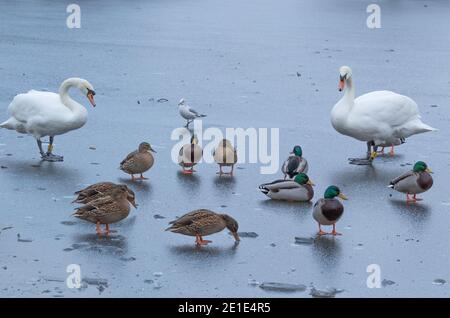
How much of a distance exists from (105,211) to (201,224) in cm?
97

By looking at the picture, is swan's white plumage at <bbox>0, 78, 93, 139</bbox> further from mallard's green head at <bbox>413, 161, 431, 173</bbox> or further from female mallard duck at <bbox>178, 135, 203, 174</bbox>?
mallard's green head at <bbox>413, 161, 431, 173</bbox>

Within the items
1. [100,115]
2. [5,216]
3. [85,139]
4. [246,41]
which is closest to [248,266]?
[5,216]

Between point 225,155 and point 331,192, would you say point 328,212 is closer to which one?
point 331,192

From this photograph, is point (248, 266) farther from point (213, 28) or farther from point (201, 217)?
point (213, 28)

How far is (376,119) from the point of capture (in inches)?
567

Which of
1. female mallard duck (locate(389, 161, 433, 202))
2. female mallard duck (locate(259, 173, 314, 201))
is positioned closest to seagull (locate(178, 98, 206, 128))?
female mallard duck (locate(259, 173, 314, 201))

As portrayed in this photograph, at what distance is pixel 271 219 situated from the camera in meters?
11.9

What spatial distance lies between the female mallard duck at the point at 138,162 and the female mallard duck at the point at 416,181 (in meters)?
2.86

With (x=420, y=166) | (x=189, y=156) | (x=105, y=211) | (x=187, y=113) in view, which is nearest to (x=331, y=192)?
(x=420, y=166)

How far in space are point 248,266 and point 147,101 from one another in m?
8.14

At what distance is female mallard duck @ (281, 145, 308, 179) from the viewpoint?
1326cm

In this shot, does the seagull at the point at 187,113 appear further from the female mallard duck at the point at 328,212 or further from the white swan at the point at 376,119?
the female mallard duck at the point at 328,212

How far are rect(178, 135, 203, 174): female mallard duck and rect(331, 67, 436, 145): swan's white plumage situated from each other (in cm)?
190
